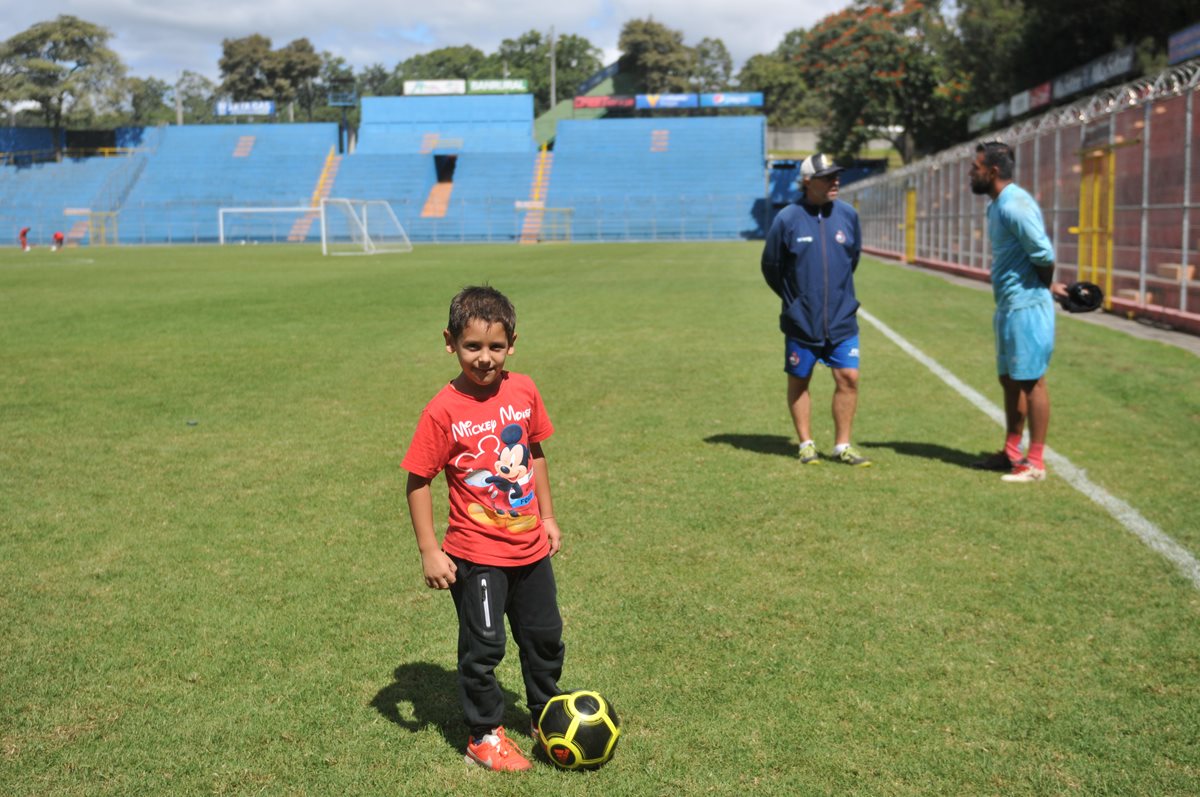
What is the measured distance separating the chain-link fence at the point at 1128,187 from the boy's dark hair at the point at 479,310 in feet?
41.5

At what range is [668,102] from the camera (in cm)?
Result: 8712

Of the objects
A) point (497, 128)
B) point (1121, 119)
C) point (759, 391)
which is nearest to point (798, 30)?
point (497, 128)

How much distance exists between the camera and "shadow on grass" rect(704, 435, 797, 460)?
7.62m

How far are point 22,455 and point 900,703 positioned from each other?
236 inches

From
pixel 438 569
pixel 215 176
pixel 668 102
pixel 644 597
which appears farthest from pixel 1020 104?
pixel 438 569

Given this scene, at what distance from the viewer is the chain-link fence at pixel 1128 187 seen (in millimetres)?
14438

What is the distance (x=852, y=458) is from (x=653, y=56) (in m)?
106

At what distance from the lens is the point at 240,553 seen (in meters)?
5.31

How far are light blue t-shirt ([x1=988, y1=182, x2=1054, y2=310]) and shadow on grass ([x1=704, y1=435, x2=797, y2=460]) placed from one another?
163 cm

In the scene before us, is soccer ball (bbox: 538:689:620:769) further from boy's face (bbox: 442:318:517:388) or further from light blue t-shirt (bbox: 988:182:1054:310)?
light blue t-shirt (bbox: 988:182:1054:310)

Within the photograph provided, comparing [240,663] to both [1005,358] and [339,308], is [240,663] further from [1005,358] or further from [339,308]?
[339,308]

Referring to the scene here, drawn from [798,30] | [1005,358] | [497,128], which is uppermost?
[798,30]

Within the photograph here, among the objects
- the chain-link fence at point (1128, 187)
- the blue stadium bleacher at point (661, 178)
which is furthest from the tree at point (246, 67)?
the chain-link fence at point (1128, 187)

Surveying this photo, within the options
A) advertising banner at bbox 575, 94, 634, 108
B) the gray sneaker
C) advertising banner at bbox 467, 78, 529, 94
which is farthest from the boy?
advertising banner at bbox 575, 94, 634, 108
